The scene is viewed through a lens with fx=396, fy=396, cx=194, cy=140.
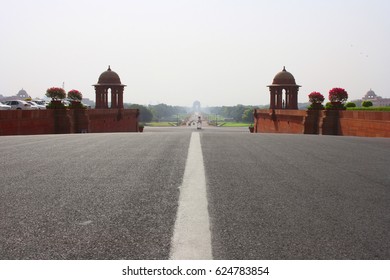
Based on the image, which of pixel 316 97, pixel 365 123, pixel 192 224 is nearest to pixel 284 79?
pixel 316 97

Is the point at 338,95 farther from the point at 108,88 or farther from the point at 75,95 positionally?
the point at 108,88

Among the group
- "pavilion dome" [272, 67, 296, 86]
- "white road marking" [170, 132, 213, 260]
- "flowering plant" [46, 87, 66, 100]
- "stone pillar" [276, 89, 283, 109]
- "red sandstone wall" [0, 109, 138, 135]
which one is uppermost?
"pavilion dome" [272, 67, 296, 86]

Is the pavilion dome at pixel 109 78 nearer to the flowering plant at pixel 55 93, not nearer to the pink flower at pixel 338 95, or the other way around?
the flowering plant at pixel 55 93

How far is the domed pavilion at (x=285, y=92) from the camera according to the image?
168 feet

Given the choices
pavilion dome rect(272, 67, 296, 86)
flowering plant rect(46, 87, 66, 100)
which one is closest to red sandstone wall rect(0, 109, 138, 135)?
Result: flowering plant rect(46, 87, 66, 100)

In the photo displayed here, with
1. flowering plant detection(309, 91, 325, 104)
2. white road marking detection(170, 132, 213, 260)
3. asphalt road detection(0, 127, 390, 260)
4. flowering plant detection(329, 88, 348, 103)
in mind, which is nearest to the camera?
white road marking detection(170, 132, 213, 260)

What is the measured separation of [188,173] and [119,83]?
164 feet

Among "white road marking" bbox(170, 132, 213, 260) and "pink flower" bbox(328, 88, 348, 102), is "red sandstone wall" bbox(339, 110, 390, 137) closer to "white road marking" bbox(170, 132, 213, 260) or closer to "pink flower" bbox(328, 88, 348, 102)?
"pink flower" bbox(328, 88, 348, 102)

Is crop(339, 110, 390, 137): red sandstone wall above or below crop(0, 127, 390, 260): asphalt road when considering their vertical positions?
above

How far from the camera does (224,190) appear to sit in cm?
502

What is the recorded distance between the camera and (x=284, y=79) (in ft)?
168

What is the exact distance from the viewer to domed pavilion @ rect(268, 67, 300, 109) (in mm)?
51094

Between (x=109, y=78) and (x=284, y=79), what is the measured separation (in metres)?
23.4

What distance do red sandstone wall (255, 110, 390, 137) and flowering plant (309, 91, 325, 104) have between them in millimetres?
1169
